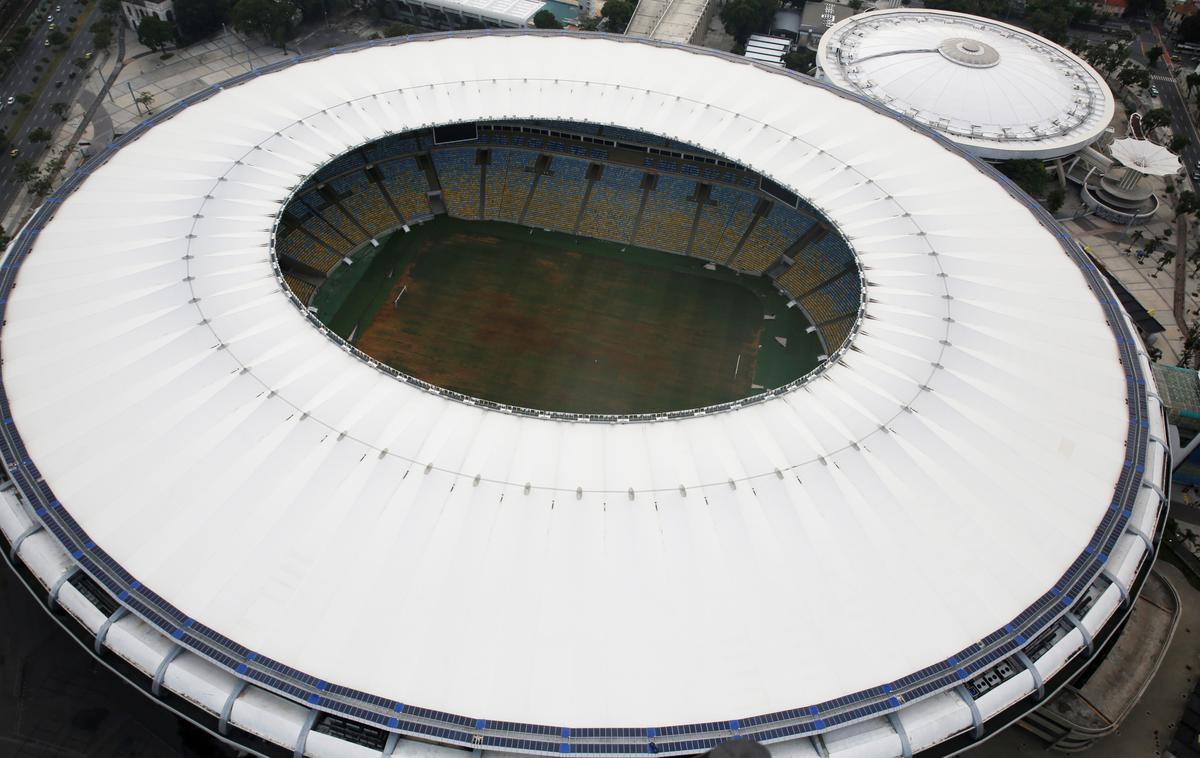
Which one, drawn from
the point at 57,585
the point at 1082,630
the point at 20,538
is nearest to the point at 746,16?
the point at 1082,630

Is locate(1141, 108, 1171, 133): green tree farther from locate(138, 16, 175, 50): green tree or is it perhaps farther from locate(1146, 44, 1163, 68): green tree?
locate(138, 16, 175, 50): green tree

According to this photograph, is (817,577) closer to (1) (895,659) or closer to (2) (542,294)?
(1) (895,659)

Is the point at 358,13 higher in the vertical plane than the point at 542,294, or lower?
higher

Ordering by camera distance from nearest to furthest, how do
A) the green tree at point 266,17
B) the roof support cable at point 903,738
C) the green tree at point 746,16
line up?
the roof support cable at point 903,738 < the green tree at point 266,17 < the green tree at point 746,16

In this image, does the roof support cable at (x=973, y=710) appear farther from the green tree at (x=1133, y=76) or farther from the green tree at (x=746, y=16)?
the green tree at (x=1133, y=76)

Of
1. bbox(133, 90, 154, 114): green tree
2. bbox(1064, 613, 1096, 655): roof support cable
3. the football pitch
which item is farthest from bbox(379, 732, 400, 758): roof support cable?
bbox(133, 90, 154, 114): green tree

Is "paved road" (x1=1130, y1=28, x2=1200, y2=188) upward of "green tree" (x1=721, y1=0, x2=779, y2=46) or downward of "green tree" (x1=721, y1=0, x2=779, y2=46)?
downward

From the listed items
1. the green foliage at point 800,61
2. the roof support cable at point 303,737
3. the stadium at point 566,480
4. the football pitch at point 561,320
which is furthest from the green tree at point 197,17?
the roof support cable at point 303,737

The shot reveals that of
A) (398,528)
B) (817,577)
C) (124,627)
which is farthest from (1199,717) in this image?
(124,627)
